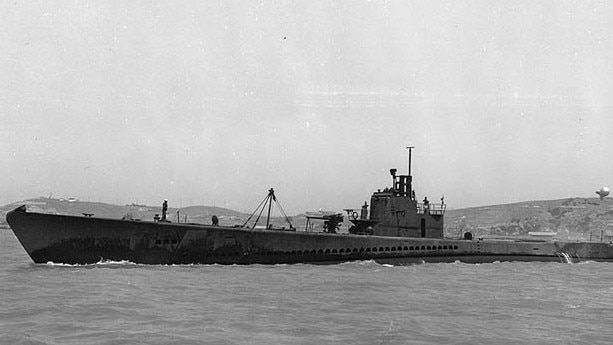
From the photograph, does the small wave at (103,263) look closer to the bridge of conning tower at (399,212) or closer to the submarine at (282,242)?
the submarine at (282,242)

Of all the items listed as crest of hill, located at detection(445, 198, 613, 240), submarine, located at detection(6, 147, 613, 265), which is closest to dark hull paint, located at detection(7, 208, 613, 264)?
submarine, located at detection(6, 147, 613, 265)

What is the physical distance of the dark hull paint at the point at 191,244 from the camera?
91.6 ft

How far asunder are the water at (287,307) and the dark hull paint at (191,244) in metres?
0.96

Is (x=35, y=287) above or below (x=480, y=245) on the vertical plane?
below

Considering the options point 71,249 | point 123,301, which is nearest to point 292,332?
point 123,301

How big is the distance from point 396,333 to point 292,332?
2633mm

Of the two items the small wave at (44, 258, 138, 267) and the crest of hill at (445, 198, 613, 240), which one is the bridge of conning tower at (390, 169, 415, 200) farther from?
the crest of hill at (445, 198, 613, 240)

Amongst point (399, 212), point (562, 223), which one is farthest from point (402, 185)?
point (562, 223)

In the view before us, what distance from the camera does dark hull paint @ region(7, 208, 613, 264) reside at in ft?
91.6

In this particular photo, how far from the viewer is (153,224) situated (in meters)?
29.0

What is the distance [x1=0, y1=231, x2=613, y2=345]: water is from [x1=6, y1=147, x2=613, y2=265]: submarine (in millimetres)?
1026

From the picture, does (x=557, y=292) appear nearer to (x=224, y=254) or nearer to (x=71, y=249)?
(x=224, y=254)

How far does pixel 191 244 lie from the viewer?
97.9ft

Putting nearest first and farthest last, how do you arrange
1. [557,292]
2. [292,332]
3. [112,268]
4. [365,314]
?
[292,332]
[365,314]
[557,292]
[112,268]
